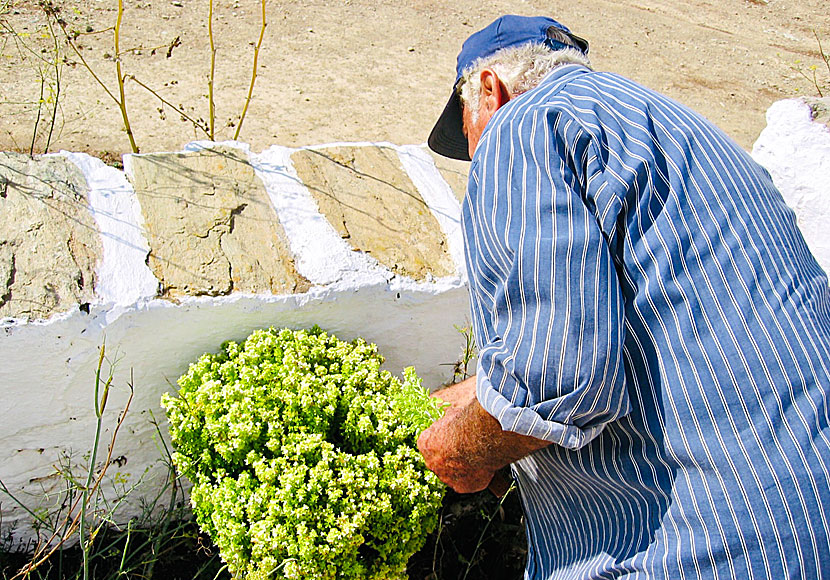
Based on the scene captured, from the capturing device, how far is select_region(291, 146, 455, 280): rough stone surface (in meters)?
2.19

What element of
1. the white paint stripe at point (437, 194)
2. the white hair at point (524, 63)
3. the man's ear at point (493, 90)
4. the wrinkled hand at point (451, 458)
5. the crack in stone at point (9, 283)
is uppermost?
the white hair at point (524, 63)

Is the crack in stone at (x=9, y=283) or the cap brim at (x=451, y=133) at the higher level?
the cap brim at (x=451, y=133)

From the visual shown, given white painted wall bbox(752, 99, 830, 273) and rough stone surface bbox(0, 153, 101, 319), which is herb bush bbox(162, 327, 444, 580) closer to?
rough stone surface bbox(0, 153, 101, 319)

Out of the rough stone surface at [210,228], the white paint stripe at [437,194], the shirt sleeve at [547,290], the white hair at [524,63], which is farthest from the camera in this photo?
the white paint stripe at [437,194]

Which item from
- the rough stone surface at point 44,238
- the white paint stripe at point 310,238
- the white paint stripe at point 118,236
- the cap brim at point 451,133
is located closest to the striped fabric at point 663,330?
the cap brim at point 451,133

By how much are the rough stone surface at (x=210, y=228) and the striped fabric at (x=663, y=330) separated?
88cm

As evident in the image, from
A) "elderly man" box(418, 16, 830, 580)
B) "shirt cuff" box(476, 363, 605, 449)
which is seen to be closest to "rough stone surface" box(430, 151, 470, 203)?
"elderly man" box(418, 16, 830, 580)

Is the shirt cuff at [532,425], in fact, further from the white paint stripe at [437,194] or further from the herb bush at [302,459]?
the white paint stripe at [437,194]

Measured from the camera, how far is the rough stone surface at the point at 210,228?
6.47 ft

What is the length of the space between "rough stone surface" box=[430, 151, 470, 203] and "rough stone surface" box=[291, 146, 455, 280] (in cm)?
14

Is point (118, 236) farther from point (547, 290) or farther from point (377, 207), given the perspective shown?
point (547, 290)

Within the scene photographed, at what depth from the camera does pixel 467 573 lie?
229cm

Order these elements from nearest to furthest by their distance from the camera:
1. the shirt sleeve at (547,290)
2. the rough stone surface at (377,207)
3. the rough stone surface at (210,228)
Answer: the shirt sleeve at (547,290), the rough stone surface at (210,228), the rough stone surface at (377,207)

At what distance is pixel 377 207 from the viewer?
2.31m
